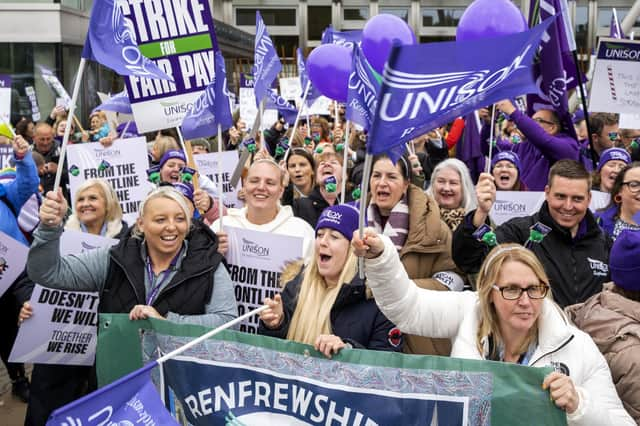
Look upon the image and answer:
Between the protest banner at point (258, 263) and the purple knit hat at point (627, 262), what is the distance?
6.60ft

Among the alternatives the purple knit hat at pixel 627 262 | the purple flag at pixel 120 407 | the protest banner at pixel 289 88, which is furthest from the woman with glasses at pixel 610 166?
the protest banner at pixel 289 88

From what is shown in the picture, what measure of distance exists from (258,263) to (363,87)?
1.31 metres

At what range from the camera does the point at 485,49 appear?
311 centimetres

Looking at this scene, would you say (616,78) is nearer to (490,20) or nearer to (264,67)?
(490,20)

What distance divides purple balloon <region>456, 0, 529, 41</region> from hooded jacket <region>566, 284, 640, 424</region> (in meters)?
3.19

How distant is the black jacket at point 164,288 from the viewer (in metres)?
4.08

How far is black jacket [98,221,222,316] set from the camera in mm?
4082

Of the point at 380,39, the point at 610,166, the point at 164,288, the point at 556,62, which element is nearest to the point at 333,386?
the point at 164,288

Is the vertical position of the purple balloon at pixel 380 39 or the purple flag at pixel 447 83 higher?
the purple balloon at pixel 380 39

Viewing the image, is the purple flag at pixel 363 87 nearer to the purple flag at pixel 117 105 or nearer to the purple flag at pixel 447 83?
the purple flag at pixel 447 83

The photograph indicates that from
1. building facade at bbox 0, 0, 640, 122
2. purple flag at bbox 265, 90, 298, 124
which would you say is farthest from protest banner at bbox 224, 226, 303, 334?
building facade at bbox 0, 0, 640, 122

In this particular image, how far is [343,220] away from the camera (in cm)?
408

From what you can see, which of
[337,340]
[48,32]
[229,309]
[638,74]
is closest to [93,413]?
[337,340]

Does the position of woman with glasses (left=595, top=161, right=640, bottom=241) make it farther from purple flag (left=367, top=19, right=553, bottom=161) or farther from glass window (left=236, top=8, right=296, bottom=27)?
glass window (left=236, top=8, right=296, bottom=27)
